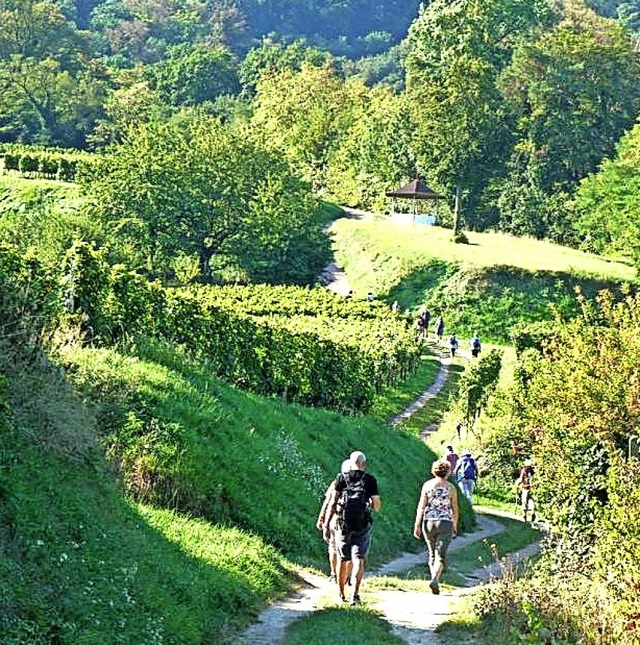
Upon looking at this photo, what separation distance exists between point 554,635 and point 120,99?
288 feet

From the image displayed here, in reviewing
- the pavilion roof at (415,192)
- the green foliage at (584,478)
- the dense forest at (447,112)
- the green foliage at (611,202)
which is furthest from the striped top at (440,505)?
the pavilion roof at (415,192)

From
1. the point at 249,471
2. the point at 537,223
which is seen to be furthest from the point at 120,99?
the point at 249,471

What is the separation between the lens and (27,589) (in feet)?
22.5

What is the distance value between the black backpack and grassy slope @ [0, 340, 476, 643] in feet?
3.92

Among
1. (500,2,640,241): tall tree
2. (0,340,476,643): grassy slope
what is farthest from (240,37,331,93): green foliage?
(0,340,476,643): grassy slope

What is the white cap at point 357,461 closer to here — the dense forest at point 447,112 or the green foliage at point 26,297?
the green foliage at point 26,297

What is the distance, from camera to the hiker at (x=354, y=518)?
10602 mm

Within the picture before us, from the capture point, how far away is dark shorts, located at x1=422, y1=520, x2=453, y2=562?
39.3 ft

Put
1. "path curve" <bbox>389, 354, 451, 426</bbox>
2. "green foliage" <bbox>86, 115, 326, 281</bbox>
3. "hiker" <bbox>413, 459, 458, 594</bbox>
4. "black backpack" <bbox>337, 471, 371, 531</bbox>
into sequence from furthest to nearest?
1. "green foliage" <bbox>86, 115, 326, 281</bbox>
2. "path curve" <bbox>389, 354, 451, 426</bbox>
3. "hiker" <bbox>413, 459, 458, 594</bbox>
4. "black backpack" <bbox>337, 471, 371, 531</bbox>

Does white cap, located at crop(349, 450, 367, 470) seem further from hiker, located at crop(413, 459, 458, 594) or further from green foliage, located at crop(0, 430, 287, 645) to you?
green foliage, located at crop(0, 430, 287, 645)

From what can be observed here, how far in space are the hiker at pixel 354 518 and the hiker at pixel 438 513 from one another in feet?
4.52

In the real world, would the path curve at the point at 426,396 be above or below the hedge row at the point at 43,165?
below

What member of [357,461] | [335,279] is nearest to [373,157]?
[335,279]

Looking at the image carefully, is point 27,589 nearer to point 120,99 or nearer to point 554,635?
point 554,635
